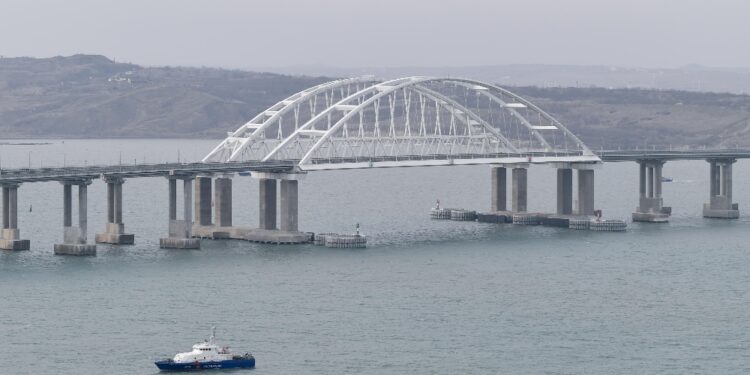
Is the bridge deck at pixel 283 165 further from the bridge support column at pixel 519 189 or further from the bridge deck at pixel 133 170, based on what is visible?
the bridge support column at pixel 519 189

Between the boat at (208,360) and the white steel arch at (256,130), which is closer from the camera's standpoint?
the boat at (208,360)

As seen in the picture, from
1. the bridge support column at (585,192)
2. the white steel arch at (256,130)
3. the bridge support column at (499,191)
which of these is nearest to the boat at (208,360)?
the white steel arch at (256,130)

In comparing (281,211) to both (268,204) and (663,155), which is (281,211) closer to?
(268,204)

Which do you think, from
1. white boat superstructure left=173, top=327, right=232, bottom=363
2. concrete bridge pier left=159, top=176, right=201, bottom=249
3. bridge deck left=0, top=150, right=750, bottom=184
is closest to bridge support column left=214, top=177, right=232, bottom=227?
bridge deck left=0, top=150, right=750, bottom=184

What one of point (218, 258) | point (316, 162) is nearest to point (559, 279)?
point (218, 258)

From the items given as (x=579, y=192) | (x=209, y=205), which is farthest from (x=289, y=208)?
(x=579, y=192)

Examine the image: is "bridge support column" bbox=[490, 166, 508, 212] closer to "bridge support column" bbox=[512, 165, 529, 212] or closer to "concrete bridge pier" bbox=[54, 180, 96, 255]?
"bridge support column" bbox=[512, 165, 529, 212]
